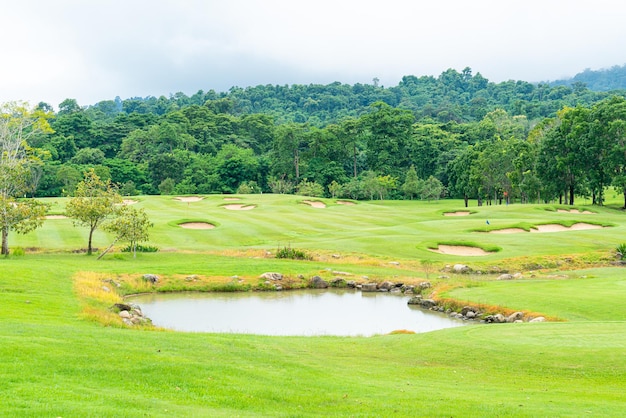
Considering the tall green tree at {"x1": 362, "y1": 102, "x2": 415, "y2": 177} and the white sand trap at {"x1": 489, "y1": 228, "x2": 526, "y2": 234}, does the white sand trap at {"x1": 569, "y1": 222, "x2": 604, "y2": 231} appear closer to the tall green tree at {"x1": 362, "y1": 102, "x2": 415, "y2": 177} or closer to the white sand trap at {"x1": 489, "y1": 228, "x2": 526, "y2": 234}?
the white sand trap at {"x1": 489, "y1": 228, "x2": 526, "y2": 234}

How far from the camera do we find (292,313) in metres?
30.4

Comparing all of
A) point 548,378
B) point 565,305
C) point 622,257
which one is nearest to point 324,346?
point 548,378

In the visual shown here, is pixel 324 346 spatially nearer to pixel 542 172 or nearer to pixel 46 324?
pixel 46 324

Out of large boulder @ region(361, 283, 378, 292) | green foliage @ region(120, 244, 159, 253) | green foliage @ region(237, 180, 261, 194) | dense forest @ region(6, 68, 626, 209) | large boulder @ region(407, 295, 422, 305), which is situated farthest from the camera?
green foliage @ region(237, 180, 261, 194)

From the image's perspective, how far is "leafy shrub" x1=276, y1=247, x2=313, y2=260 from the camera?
42844 millimetres

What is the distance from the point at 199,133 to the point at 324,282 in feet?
361

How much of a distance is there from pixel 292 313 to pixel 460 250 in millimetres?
19269

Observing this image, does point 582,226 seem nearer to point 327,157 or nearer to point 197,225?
point 197,225

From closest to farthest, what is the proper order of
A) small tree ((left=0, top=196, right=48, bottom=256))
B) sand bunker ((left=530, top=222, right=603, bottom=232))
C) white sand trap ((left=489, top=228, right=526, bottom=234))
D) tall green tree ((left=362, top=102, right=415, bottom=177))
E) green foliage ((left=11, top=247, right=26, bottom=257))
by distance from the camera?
small tree ((left=0, top=196, right=48, bottom=256)) < green foliage ((left=11, top=247, right=26, bottom=257)) < white sand trap ((left=489, top=228, right=526, bottom=234)) < sand bunker ((left=530, top=222, right=603, bottom=232)) < tall green tree ((left=362, top=102, right=415, bottom=177))

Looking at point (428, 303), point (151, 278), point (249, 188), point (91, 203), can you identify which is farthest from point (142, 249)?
point (249, 188)

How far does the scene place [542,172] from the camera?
7631 cm

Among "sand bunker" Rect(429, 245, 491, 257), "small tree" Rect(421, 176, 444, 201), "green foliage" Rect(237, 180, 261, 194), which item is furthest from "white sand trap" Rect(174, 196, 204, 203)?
"small tree" Rect(421, 176, 444, 201)

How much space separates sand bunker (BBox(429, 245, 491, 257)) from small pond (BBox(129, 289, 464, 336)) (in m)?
11.8

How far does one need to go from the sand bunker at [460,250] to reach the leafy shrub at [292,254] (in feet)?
31.1
